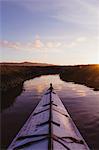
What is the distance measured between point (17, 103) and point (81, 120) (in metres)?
8.22

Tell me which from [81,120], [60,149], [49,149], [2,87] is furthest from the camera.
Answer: [2,87]

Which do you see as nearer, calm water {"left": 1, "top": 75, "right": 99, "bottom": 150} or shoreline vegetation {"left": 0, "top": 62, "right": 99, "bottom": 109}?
calm water {"left": 1, "top": 75, "right": 99, "bottom": 150}

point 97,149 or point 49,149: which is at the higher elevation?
point 49,149

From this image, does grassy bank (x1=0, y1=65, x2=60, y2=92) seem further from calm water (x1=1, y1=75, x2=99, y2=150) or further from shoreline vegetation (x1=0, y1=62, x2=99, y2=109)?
calm water (x1=1, y1=75, x2=99, y2=150)

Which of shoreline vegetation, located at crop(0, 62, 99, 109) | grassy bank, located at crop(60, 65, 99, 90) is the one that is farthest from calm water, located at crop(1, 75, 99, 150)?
grassy bank, located at crop(60, 65, 99, 90)

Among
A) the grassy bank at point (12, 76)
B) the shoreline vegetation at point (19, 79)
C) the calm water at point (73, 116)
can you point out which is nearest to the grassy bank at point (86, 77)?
the shoreline vegetation at point (19, 79)

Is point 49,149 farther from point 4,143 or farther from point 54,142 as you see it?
point 4,143

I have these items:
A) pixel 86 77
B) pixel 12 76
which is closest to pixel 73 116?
pixel 12 76

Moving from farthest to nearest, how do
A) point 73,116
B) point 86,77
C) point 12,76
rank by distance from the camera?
point 86,77 < point 12,76 < point 73,116

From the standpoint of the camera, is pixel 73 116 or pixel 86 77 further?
pixel 86 77

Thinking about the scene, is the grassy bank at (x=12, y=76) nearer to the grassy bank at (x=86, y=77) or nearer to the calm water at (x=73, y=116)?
the calm water at (x=73, y=116)

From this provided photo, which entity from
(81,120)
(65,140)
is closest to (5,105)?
(81,120)

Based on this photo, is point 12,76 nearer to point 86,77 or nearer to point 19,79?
point 19,79

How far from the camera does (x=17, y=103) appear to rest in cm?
2419
